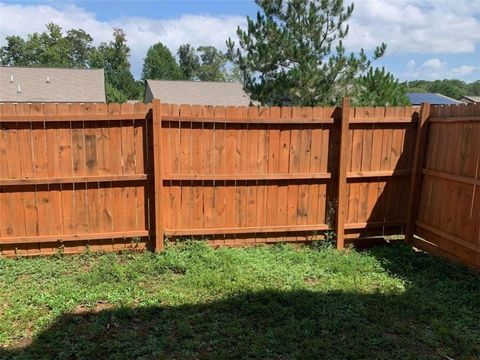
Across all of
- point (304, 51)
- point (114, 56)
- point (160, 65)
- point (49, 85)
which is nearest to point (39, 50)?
point (114, 56)

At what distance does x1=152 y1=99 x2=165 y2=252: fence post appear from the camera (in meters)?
4.85

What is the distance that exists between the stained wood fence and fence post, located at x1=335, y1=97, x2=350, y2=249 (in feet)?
0.05

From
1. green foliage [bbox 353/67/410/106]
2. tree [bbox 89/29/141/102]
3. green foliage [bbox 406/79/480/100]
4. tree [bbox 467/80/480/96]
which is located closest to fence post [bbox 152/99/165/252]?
green foliage [bbox 353/67/410/106]

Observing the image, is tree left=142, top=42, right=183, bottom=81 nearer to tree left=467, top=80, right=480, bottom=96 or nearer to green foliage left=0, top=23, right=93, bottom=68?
green foliage left=0, top=23, right=93, bottom=68

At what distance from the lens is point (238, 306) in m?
3.79

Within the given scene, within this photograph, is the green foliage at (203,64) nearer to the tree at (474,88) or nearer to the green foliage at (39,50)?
the green foliage at (39,50)

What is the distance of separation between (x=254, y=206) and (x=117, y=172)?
185 cm

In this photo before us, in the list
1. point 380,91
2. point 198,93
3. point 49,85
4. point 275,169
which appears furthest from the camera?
point 198,93

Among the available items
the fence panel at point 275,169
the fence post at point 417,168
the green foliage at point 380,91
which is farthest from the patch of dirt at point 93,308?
the green foliage at point 380,91

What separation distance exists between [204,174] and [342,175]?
6.16ft

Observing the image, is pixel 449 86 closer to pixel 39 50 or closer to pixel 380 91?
pixel 39 50

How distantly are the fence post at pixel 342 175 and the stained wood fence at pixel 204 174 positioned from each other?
0.05 ft

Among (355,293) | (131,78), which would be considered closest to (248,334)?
(355,293)

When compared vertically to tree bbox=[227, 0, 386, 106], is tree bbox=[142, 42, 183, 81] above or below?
above
